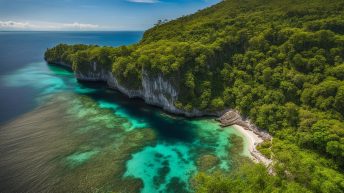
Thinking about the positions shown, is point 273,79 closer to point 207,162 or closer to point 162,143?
point 207,162

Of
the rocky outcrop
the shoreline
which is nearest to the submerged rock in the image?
the shoreline

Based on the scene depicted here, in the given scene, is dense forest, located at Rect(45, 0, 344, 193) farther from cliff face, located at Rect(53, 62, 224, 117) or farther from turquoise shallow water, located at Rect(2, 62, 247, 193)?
turquoise shallow water, located at Rect(2, 62, 247, 193)

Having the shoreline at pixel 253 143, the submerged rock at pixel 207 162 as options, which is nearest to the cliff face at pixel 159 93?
the shoreline at pixel 253 143

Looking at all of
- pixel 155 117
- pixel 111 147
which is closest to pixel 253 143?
pixel 155 117

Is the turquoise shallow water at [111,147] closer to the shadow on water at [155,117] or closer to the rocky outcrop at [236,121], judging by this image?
the shadow on water at [155,117]

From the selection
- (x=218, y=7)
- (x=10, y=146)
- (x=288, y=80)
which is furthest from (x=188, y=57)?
(x=218, y=7)

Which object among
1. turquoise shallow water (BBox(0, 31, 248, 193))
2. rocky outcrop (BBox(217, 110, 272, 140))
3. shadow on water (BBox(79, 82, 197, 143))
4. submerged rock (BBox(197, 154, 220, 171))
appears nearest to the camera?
turquoise shallow water (BBox(0, 31, 248, 193))

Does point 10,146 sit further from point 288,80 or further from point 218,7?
point 218,7
